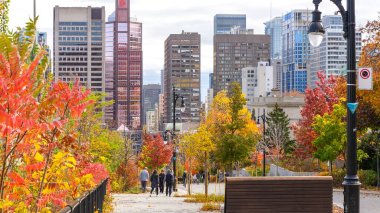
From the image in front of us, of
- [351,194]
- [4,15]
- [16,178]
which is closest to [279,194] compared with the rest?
[351,194]

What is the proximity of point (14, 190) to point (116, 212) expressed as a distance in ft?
43.1

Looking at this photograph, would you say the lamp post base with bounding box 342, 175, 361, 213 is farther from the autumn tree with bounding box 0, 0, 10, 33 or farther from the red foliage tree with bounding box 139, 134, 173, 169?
the red foliage tree with bounding box 139, 134, 173, 169

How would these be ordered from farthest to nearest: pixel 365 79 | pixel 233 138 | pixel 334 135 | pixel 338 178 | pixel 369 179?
pixel 334 135, pixel 338 178, pixel 369 179, pixel 233 138, pixel 365 79

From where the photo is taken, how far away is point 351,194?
488 inches

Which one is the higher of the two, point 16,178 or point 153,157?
point 16,178

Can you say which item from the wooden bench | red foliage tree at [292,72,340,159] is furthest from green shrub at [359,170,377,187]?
the wooden bench

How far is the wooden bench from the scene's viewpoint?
13906 millimetres

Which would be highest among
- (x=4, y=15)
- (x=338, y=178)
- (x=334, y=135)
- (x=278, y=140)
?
(x=4, y=15)

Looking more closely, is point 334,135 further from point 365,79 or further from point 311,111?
point 365,79

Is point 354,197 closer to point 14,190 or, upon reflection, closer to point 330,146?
point 14,190

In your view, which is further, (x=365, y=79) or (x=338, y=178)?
(x=338, y=178)

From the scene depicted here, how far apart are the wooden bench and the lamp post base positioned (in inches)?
65.4

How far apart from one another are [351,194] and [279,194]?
193 centimetres

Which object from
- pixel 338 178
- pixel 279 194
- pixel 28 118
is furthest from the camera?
pixel 338 178
